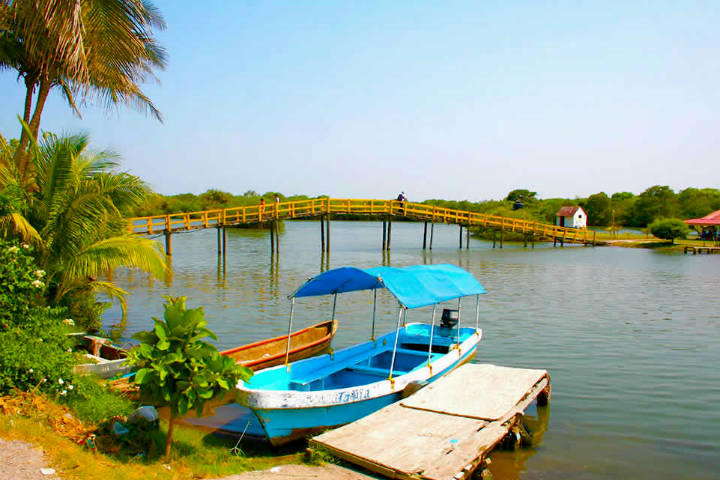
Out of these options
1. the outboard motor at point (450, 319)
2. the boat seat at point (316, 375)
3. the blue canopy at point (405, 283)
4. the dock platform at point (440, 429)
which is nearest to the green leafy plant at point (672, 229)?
the outboard motor at point (450, 319)

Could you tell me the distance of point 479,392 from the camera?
Result: 9.01 metres

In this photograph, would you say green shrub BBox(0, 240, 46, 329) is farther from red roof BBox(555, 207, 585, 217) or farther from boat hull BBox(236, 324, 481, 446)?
red roof BBox(555, 207, 585, 217)

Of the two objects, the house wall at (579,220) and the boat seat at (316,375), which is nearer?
the boat seat at (316,375)

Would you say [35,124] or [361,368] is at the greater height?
[35,124]

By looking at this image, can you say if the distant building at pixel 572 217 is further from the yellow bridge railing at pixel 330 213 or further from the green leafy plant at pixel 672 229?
the green leafy plant at pixel 672 229

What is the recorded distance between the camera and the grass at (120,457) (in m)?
5.60

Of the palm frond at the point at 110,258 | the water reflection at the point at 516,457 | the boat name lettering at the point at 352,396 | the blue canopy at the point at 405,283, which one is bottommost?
the water reflection at the point at 516,457

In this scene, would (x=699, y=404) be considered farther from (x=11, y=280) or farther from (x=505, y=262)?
(x=505, y=262)

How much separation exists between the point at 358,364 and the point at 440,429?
3.54m

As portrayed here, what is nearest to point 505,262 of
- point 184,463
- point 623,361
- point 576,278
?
point 576,278

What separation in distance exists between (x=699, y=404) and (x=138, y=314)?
15.2m

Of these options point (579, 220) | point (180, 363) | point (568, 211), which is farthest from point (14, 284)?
point (579, 220)

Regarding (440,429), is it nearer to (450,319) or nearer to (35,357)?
(35,357)

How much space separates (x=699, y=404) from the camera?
33.8 ft
